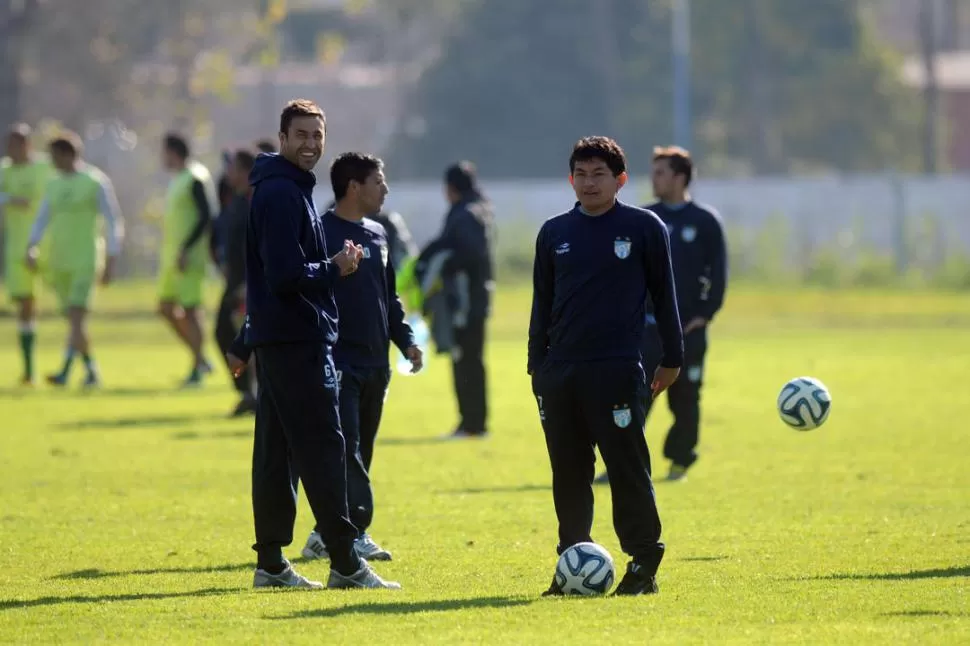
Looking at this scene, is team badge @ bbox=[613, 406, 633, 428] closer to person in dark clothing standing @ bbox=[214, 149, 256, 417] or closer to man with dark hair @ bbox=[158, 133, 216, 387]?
person in dark clothing standing @ bbox=[214, 149, 256, 417]

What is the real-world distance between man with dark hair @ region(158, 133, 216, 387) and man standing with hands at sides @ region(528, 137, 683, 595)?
467 inches

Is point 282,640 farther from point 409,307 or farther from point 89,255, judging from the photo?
point 89,255

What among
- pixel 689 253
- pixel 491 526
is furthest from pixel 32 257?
pixel 491 526

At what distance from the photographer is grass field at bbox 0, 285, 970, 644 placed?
8039 mm

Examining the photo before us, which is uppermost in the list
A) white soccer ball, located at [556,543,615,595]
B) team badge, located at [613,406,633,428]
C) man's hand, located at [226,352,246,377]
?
man's hand, located at [226,352,246,377]

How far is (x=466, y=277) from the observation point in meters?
17.0

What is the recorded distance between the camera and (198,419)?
18688 millimetres

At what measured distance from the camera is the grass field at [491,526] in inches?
316

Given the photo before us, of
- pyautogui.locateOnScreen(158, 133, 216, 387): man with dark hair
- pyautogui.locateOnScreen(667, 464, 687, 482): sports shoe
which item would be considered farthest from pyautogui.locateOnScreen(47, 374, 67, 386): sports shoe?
pyautogui.locateOnScreen(667, 464, 687, 482): sports shoe

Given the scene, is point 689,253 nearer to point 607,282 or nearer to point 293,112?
point 607,282

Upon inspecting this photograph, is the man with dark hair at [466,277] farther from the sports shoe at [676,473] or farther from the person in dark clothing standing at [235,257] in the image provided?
the sports shoe at [676,473]

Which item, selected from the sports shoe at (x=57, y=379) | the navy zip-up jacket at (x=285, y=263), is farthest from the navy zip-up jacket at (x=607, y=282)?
the sports shoe at (x=57, y=379)

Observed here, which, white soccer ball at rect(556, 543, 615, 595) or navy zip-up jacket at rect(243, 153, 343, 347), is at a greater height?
navy zip-up jacket at rect(243, 153, 343, 347)

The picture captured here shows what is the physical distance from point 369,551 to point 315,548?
336 millimetres
